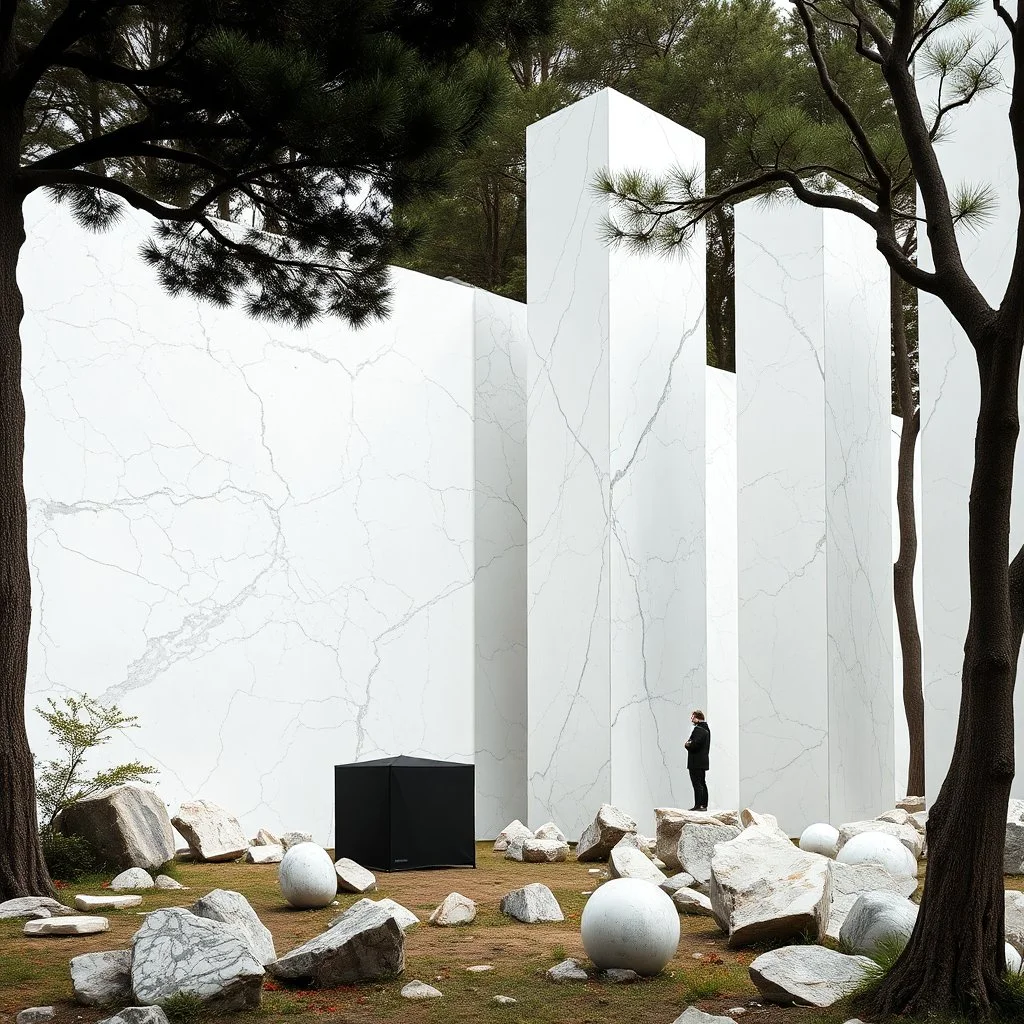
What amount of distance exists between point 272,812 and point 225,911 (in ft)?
17.0

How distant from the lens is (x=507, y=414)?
43.5ft

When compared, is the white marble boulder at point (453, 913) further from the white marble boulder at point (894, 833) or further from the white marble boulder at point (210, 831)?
the white marble boulder at point (894, 833)

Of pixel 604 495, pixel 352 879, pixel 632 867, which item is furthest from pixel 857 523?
pixel 352 879

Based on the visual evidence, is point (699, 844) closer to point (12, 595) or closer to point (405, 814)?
point (405, 814)

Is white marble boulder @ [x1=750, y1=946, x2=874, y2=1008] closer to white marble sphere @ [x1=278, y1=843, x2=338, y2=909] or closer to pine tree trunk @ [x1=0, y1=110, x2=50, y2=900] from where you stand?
white marble sphere @ [x1=278, y1=843, x2=338, y2=909]

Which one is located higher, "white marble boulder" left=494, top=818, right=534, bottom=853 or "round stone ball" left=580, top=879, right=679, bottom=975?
"round stone ball" left=580, top=879, right=679, bottom=975

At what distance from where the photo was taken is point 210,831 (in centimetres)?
916

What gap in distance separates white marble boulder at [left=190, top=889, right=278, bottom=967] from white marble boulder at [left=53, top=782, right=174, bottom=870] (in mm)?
2657

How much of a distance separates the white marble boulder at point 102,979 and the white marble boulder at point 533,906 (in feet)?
7.85

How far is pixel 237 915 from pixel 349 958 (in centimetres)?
82

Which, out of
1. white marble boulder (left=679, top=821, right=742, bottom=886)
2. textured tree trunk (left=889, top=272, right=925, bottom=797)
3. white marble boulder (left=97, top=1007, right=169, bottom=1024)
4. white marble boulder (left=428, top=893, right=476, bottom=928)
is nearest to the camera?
white marble boulder (left=97, top=1007, right=169, bottom=1024)

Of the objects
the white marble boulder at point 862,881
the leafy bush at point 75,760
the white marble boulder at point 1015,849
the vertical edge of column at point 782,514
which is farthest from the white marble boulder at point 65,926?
the vertical edge of column at point 782,514

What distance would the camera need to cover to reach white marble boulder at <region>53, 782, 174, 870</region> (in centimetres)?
804

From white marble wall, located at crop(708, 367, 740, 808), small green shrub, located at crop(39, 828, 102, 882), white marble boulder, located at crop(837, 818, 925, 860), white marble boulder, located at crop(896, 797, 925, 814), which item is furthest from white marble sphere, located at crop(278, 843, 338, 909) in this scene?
white marble wall, located at crop(708, 367, 740, 808)
